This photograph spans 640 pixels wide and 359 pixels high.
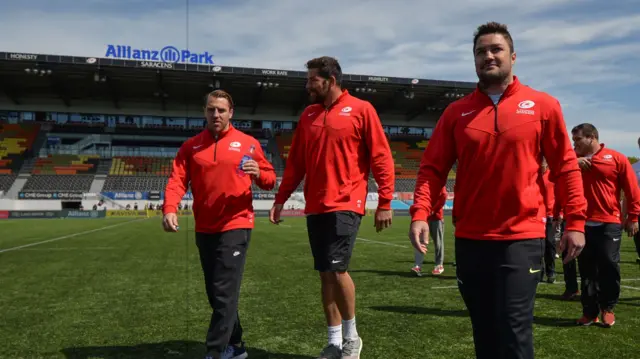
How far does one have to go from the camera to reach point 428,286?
780 centimetres

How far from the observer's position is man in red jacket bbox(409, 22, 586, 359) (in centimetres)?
248

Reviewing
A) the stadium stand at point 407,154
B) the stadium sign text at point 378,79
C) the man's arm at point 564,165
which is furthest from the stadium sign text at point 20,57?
the man's arm at point 564,165

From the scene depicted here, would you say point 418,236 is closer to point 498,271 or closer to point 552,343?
point 498,271

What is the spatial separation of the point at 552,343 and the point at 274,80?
1730 inches

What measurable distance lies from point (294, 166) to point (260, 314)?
2227mm

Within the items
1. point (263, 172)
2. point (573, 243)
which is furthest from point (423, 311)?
point (573, 243)

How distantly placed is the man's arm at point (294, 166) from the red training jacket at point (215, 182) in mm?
296

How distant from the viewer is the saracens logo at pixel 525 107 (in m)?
2.56

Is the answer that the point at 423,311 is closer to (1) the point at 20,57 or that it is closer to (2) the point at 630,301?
(2) the point at 630,301

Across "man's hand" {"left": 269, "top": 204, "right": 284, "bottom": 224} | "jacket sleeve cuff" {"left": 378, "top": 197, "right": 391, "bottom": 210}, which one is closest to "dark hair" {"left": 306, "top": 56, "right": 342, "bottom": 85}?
"jacket sleeve cuff" {"left": 378, "top": 197, "right": 391, "bottom": 210}

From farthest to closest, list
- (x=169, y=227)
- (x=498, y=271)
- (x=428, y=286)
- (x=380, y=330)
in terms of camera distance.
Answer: (x=428, y=286), (x=380, y=330), (x=169, y=227), (x=498, y=271)

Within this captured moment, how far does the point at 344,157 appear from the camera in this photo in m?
4.00

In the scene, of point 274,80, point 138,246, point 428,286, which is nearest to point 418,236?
point 428,286

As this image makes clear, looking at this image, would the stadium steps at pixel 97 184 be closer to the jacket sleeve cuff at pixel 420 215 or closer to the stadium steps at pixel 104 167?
the stadium steps at pixel 104 167
